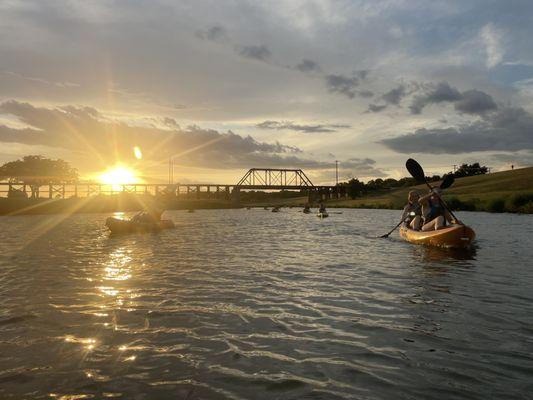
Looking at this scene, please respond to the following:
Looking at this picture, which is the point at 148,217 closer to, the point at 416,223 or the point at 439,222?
the point at 416,223

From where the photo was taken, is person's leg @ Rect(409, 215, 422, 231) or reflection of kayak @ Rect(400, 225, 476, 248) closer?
reflection of kayak @ Rect(400, 225, 476, 248)

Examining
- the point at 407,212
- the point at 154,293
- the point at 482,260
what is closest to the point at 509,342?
the point at 154,293

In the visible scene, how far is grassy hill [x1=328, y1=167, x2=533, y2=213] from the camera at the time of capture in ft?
193

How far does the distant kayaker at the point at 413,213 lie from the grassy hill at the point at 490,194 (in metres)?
37.2

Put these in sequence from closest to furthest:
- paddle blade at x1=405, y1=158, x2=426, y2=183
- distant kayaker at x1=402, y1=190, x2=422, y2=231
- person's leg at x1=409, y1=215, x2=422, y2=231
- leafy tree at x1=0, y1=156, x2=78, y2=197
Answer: person's leg at x1=409, y1=215, x2=422, y2=231 < distant kayaker at x1=402, y1=190, x2=422, y2=231 < paddle blade at x1=405, y1=158, x2=426, y2=183 < leafy tree at x1=0, y1=156, x2=78, y2=197

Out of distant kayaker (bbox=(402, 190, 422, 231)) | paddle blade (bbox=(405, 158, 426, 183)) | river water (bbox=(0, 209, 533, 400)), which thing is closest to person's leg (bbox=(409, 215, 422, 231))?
distant kayaker (bbox=(402, 190, 422, 231))

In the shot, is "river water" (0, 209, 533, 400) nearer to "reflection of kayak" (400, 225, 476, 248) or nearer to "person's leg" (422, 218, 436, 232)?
"reflection of kayak" (400, 225, 476, 248)

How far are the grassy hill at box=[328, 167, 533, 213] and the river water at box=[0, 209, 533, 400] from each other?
51722mm

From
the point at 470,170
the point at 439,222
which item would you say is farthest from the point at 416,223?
the point at 470,170

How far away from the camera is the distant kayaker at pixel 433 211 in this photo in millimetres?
21233

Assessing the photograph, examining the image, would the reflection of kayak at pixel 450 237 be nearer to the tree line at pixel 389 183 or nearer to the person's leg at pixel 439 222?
the person's leg at pixel 439 222

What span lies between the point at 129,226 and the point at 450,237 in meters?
22.4

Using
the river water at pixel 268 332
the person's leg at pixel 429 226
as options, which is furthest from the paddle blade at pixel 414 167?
the river water at pixel 268 332

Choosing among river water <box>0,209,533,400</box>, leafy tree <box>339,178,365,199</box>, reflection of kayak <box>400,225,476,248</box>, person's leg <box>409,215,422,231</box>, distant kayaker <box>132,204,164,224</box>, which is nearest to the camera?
river water <box>0,209,533,400</box>
